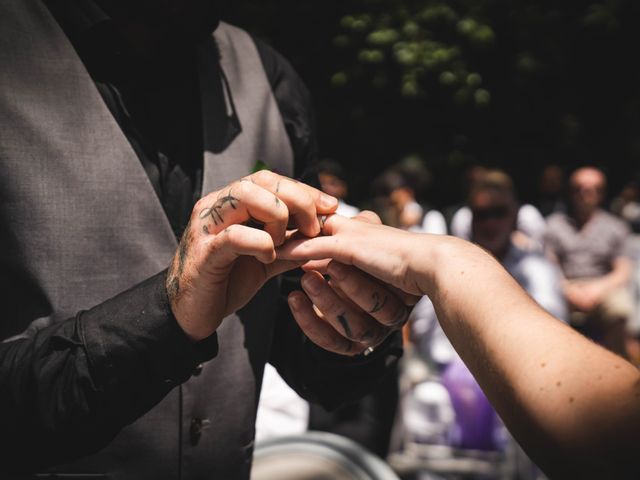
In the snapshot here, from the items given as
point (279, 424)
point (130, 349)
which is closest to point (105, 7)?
point (130, 349)

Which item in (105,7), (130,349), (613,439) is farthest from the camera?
(105,7)

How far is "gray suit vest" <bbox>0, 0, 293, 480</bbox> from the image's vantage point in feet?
4.09

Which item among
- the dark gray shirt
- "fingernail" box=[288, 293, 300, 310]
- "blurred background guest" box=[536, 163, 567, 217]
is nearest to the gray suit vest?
"fingernail" box=[288, 293, 300, 310]

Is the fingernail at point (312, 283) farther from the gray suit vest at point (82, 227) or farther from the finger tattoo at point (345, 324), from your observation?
the gray suit vest at point (82, 227)

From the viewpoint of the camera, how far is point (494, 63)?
8484 mm

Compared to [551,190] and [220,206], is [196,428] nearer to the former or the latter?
[220,206]

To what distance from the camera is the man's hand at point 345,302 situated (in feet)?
4.22

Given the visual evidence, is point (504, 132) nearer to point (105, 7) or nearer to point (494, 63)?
point (494, 63)

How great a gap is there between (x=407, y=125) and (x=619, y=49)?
268 cm

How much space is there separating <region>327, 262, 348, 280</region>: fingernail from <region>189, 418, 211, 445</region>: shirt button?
0.40 metres

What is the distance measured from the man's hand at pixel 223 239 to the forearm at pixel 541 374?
0.93 feet

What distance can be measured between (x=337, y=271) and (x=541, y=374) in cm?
52

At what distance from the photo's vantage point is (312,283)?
1328 mm

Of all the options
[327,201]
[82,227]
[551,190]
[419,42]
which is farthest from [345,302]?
[419,42]
